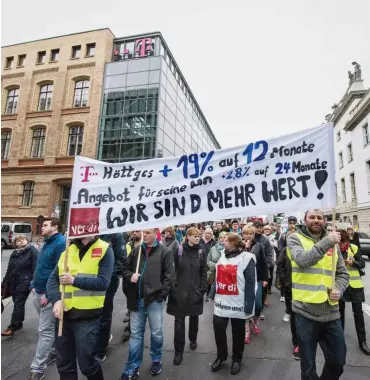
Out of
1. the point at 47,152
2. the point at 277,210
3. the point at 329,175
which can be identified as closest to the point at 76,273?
the point at 277,210

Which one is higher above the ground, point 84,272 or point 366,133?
point 366,133

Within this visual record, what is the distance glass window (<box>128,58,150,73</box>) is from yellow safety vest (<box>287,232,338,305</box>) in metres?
24.3

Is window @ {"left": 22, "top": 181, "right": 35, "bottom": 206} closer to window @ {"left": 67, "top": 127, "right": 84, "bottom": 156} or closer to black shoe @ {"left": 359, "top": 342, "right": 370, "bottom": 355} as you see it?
window @ {"left": 67, "top": 127, "right": 84, "bottom": 156}

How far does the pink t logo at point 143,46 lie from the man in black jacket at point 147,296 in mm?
24844

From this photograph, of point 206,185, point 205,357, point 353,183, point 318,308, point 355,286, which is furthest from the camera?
point 353,183

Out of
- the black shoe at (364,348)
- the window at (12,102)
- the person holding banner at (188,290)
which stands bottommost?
the black shoe at (364,348)

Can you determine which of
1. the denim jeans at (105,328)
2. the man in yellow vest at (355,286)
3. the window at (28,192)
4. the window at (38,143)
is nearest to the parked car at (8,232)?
the window at (28,192)

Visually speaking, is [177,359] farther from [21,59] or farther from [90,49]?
[21,59]

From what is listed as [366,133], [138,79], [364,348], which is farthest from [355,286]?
[366,133]

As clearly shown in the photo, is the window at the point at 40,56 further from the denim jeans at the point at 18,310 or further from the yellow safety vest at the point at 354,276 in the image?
the yellow safety vest at the point at 354,276

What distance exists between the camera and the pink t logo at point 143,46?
24.7m

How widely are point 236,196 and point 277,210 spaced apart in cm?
49

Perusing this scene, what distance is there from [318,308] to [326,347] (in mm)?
392

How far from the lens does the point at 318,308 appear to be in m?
2.58
